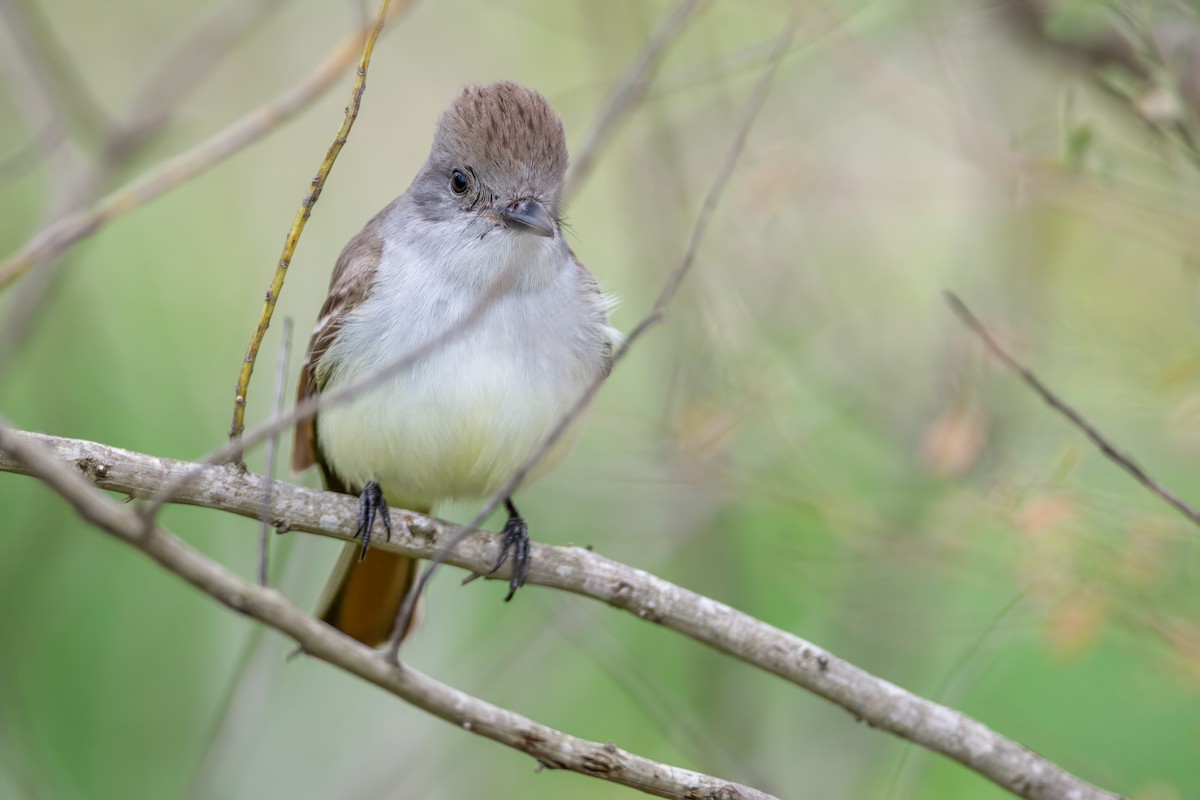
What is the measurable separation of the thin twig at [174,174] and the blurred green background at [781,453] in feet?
1.80

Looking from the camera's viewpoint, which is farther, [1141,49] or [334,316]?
[334,316]

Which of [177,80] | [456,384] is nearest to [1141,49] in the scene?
[456,384]

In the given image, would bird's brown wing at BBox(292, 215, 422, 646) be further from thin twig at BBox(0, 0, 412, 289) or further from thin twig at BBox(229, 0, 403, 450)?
thin twig at BBox(229, 0, 403, 450)

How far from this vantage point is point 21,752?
13.3 ft

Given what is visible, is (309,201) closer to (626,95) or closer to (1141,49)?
(626,95)

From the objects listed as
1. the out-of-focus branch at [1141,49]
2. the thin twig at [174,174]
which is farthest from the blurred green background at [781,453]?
the thin twig at [174,174]

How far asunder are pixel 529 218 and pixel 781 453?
1632 mm

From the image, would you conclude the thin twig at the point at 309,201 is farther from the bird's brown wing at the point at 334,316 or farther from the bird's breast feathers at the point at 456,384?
the bird's brown wing at the point at 334,316

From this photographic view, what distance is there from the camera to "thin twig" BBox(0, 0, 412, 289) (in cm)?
293

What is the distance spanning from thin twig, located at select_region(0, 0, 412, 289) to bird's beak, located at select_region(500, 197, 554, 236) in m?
0.67

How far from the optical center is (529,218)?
3293 millimetres

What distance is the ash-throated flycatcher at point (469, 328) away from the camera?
3234 mm

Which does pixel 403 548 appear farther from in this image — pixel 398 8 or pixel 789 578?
pixel 789 578

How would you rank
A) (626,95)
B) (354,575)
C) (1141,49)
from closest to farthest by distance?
1. (626,95)
2. (1141,49)
3. (354,575)
